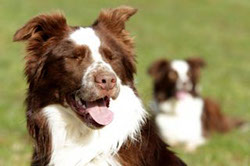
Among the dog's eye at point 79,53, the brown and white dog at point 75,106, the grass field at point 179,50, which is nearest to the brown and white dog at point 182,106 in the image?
the grass field at point 179,50

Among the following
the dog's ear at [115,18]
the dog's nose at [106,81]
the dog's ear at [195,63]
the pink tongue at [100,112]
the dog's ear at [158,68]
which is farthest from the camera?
the dog's ear at [158,68]

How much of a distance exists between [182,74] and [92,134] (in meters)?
6.17

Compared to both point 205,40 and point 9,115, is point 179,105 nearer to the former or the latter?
point 9,115

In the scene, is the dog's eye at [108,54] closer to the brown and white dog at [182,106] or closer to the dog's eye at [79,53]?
the dog's eye at [79,53]

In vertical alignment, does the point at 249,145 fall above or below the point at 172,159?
below

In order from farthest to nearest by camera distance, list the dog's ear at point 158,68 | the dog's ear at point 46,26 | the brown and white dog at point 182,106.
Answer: the dog's ear at point 158,68, the brown and white dog at point 182,106, the dog's ear at point 46,26

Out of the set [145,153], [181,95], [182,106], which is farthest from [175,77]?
[145,153]

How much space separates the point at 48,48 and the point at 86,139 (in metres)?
0.89

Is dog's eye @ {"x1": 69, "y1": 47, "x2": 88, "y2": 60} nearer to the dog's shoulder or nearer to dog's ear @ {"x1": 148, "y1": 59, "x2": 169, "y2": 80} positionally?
the dog's shoulder

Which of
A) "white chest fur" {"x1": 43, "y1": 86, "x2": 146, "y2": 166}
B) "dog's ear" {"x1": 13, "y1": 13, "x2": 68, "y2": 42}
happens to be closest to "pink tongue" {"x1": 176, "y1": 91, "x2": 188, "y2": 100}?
"white chest fur" {"x1": 43, "y1": 86, "x2": 146, "y2": 166}

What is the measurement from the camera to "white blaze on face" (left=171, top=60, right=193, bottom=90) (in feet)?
37.0

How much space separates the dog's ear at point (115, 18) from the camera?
222 inches

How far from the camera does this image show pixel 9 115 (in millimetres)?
10703

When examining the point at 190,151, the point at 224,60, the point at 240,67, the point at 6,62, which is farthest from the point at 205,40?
the point at 190,151
